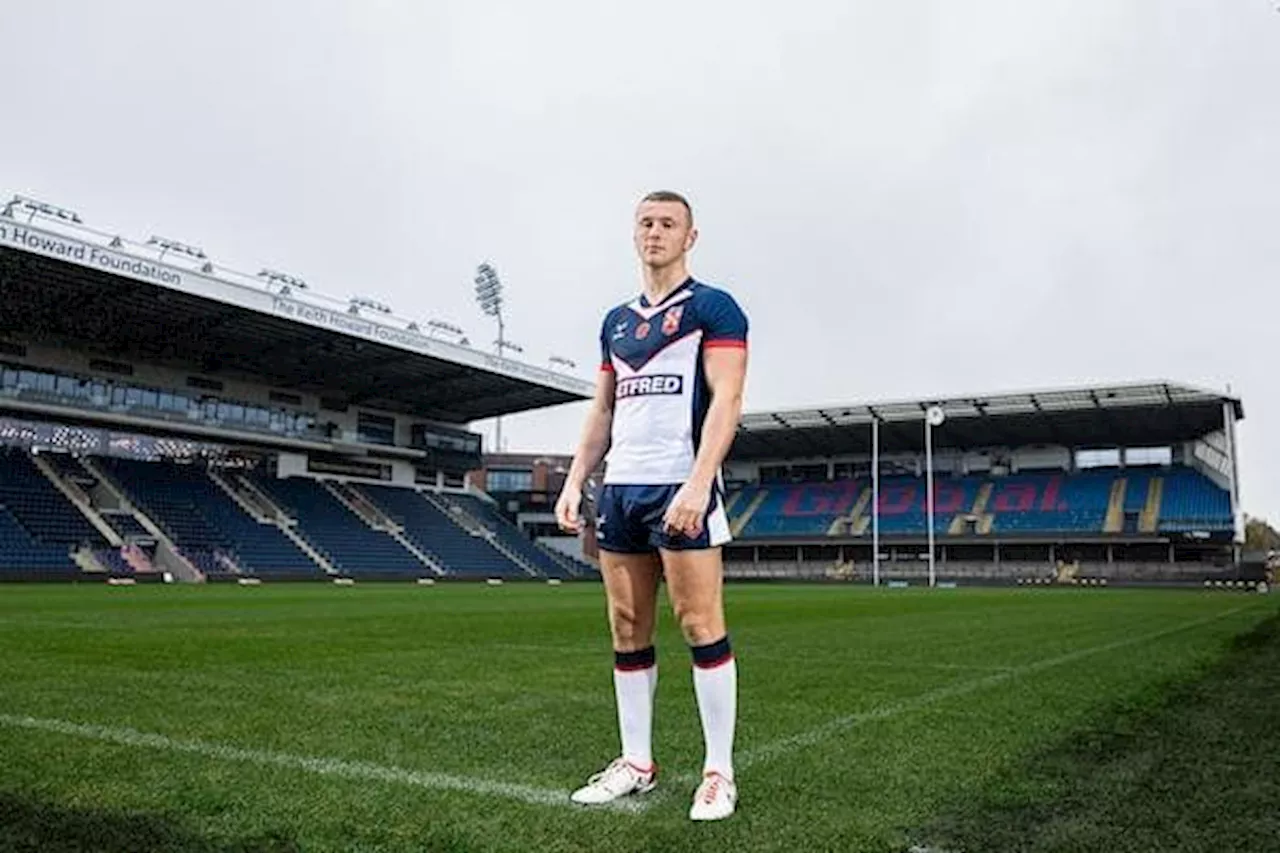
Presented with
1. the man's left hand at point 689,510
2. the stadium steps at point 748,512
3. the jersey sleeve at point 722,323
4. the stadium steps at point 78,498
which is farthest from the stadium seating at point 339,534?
the man's left hand at point 689,510

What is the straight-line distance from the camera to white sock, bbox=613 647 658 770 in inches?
147

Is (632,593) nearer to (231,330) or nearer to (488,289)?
(231,330)

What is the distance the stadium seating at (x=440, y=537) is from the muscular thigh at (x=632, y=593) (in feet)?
137

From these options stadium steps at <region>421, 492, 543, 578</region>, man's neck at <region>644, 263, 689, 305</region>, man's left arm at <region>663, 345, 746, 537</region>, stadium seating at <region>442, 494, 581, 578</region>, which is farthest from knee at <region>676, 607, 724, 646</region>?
stadium seating at <region>442, 494, 581, 578</region>

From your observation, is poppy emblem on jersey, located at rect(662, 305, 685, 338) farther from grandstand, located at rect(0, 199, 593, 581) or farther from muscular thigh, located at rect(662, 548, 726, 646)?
grandstand, located at rect(0, 199, 593, 581)

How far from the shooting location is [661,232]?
3.78m

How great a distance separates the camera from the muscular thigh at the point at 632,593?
370 centimetres

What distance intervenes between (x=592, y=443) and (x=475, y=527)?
48.1 m

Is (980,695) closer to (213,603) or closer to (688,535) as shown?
(688,535)

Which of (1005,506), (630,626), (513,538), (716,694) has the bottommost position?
(513,538)

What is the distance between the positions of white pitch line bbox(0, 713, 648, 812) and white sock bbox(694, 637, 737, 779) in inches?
13.0

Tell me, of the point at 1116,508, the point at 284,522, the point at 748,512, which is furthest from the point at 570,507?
the point at 748,512

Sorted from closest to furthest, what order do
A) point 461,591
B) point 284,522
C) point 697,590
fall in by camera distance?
point 697,590
point 461,591
point 284,522

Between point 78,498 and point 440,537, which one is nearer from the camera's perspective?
point 78,498
